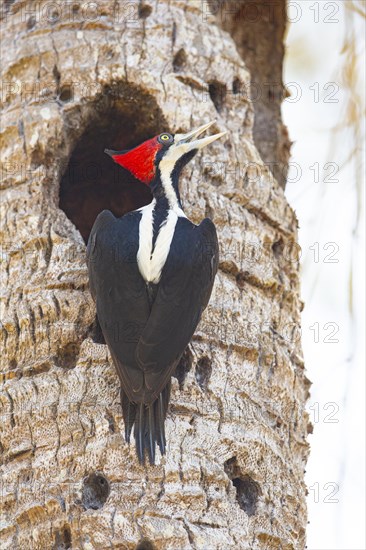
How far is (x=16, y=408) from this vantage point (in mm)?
3357

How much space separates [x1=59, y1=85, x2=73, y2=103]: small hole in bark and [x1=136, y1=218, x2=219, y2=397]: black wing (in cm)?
79

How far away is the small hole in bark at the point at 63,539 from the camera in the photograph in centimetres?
306

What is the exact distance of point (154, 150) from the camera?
4.07 m

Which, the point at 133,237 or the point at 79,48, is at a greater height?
the point at 79,48

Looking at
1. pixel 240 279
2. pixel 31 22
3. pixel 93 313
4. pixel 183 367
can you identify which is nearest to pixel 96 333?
pixel 93 313

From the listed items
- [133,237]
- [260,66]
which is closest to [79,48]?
[133,237]

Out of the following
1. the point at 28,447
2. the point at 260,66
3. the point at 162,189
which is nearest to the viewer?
the point at 28,447

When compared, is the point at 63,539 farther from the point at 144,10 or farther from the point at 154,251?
the point at 144,10

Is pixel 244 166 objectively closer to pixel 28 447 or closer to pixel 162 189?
pixel 162 189

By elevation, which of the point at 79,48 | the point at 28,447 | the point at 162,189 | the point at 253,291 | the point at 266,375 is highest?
the point at 79,48

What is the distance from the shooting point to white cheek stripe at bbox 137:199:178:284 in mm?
3473

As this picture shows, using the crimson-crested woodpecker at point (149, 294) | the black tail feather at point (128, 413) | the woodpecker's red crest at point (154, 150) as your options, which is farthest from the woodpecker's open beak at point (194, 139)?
the black tail feather at point (128, 413)

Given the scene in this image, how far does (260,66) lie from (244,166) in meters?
1.30

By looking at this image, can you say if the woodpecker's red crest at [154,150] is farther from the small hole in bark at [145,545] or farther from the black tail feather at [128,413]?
the small hole in bark at [145,545]
